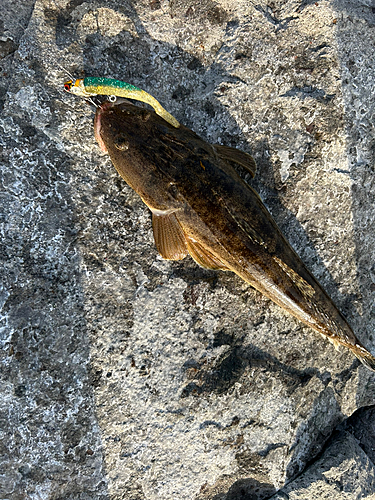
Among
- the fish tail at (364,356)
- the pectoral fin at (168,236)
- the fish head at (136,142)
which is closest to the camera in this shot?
the fish head at (136,142)

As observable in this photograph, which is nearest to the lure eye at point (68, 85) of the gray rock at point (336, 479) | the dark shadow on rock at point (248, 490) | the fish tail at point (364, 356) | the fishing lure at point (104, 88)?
the fishing lure at point (104, 88)

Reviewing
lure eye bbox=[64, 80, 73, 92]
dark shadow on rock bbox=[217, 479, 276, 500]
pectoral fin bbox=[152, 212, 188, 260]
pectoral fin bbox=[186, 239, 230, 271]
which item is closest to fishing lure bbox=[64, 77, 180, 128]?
lure eye bbox=[64, 80, 73, 92]

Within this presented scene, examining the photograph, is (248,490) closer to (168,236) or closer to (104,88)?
(168,236)

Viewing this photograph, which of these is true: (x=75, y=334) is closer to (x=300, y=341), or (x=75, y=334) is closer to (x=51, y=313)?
(x=51, y=313)

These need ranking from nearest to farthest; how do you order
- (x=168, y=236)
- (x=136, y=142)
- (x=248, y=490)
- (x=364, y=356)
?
1. (x=136, y=142)
2. (x=168, y=236)
3. (x=364, y=356)
4. (x=248, y=490)

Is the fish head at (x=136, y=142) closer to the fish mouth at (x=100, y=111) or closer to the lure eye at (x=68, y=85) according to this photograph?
the fish mouth at (x=100, y=111)

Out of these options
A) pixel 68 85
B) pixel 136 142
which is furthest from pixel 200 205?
pixel 68 85
